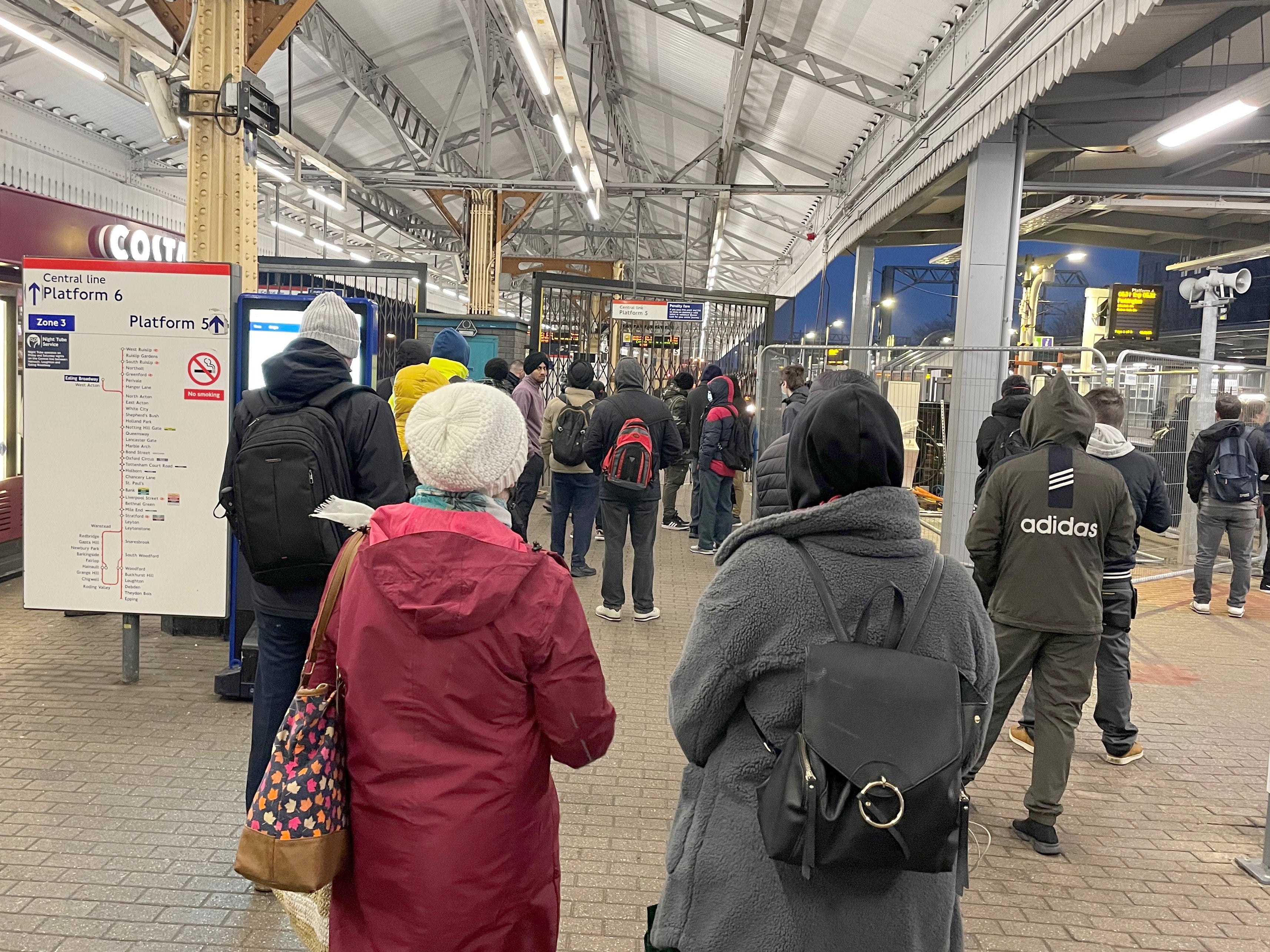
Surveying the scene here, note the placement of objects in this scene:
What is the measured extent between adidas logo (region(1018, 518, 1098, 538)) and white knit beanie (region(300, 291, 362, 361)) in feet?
8.34

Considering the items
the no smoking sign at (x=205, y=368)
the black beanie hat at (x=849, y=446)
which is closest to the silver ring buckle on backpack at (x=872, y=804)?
the black beanie hat at (x=849, y=446)

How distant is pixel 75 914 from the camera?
279 cm

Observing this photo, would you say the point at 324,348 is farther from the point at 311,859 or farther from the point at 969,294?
the point at 969,294

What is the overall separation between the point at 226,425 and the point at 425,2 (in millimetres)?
9163

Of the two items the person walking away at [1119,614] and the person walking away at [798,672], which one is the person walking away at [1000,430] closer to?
the person walking away at [1119,614]

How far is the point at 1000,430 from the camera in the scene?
5.62 m

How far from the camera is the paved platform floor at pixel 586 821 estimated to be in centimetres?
Answer: 287

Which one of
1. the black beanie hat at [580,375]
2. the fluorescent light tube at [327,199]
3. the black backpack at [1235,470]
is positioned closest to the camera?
the black beanie hat at [580,375]

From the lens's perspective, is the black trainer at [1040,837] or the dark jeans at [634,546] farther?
the dark jeans at [634,546]

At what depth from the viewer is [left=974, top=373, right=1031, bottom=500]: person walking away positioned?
5.14 meters

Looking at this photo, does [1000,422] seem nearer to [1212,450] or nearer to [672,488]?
[1212,450]

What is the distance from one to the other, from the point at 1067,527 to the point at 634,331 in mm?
15826

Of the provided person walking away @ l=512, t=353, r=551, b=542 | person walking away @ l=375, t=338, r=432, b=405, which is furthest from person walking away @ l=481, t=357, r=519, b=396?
person walking away @ l=375, t=338, r=432, b=405

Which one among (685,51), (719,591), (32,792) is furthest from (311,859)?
(685,51)
